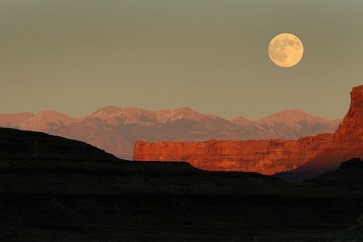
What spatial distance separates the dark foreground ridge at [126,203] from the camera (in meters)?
162

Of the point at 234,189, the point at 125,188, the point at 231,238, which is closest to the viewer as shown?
the point at 231,238

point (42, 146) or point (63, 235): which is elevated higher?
point (42, 146)

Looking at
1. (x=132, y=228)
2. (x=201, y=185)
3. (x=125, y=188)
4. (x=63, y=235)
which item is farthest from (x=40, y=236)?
(x=201, y=185)

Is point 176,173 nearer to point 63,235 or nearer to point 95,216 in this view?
point 95,216

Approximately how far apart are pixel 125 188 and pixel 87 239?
35.8 meters

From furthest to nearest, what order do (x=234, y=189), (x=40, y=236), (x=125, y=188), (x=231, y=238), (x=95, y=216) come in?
1. (x=234, y=189)
2. (x=125, y=188)
3. (x=95, y=216)
4. (x=231, y=238)
5. (x=40, y=236)

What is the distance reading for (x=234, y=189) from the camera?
19762cm

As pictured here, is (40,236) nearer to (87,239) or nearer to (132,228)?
(87,239)

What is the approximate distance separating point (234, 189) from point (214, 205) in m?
9.82

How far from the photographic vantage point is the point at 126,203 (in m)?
178

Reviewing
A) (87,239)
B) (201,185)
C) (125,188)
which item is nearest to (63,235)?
(87,239)

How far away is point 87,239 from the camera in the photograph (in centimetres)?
14738

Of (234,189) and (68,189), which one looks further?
(234,189)

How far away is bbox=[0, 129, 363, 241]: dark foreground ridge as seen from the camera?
162 metres
